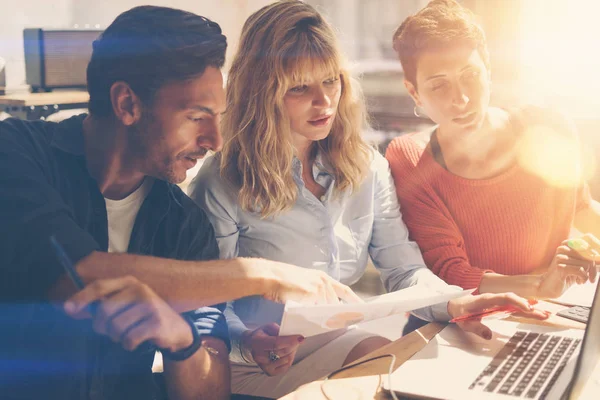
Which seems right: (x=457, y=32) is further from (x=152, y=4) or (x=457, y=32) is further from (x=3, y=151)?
(x=3, y=151)

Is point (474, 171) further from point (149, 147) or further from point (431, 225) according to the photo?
point (149, 147)

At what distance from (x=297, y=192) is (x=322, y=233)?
124 mm

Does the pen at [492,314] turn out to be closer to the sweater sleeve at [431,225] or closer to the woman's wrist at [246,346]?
the sweater sleeve at [431,225]

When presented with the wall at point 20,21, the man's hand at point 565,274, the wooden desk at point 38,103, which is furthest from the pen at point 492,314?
the wall at point 20,21

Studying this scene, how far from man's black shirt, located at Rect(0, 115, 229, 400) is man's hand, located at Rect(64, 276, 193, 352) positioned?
0.21 ft

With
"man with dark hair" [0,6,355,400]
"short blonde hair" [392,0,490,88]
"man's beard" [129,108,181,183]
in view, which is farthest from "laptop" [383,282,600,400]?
"short blonde hair" [392,0,490,88]

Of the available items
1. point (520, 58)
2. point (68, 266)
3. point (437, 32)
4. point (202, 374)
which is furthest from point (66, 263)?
point (520, 58)

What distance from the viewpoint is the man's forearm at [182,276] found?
113 cm

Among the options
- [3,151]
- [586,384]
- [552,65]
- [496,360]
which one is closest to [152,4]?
[3,151]

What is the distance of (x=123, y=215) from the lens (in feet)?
4.34

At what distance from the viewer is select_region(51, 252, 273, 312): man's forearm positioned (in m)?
1.13

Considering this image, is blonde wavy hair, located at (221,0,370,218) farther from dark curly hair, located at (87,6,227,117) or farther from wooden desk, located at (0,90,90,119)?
wooden desk, located at (0,90,90,119)

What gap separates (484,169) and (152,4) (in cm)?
95

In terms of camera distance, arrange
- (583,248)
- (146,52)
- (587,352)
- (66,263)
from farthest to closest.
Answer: (583,248) → (146,52) → (66,263) → (587,352)
